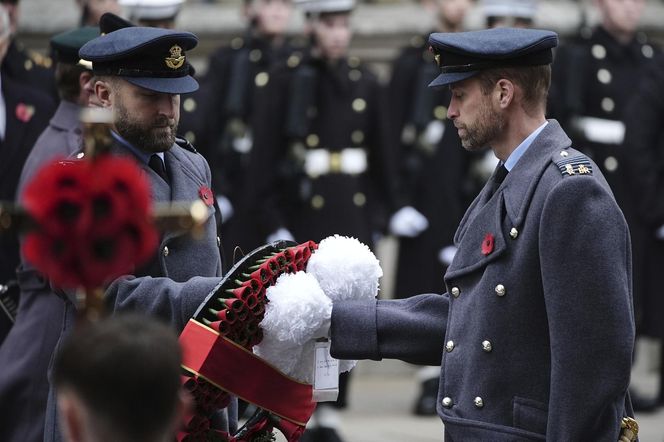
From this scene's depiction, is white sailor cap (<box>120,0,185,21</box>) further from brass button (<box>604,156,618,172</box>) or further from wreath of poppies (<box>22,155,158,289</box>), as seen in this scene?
wreath of poppies (<box>22,155,158,289</box>)

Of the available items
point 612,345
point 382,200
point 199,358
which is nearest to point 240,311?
point 199,358

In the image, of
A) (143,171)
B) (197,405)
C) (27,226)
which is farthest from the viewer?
(143,171)

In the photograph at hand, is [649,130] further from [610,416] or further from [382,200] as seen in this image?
[610,416]

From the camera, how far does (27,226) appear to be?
2533mm

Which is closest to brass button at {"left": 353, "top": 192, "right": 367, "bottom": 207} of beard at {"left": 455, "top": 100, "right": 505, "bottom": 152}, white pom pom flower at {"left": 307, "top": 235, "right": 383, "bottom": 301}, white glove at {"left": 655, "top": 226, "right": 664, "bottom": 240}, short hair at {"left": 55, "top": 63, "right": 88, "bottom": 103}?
white glove at {"left": 655, "top": 226, "right": 664, "bottom": 240}

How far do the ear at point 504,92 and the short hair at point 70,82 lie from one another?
205 cm

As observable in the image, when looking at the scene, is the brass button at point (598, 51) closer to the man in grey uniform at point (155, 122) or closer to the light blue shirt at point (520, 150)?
the man in grey uniform at point (155, 122)

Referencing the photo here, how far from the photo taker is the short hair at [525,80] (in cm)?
425

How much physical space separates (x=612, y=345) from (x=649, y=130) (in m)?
5.34

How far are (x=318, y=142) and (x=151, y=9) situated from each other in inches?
47.0

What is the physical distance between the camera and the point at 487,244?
4129mm

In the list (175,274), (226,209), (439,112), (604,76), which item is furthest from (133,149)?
(604,76)

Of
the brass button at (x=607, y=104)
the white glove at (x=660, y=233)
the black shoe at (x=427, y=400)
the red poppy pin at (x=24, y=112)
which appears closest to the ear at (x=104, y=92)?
the red poppy pin at (x=24, y=112)

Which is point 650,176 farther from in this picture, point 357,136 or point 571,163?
point 571,163
